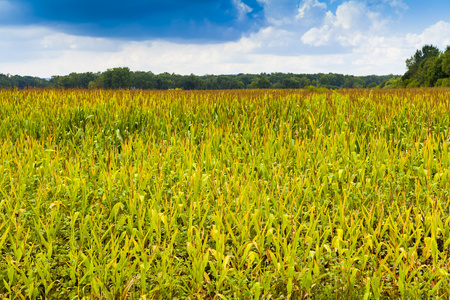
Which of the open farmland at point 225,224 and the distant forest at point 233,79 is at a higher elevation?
the distant forest at point 233,79

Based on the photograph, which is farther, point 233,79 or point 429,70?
point 233,79

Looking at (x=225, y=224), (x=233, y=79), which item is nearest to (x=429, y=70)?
(x=233, y=79)

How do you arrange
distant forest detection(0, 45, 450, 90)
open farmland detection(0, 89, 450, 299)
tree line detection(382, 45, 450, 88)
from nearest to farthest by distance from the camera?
open farmland detection(0, 89, 450, 299), distant forest detection(0, 45, 450, 90), tree line detection(382, 45, 450, 88)

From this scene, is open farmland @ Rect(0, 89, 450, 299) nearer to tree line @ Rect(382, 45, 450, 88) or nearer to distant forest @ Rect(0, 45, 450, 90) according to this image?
distant forest @ Rect(0, 45, 450, 90)

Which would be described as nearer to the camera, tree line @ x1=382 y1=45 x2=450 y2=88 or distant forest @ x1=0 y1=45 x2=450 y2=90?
distant forest @ x1=0 y1=45 x2=450 y2=90

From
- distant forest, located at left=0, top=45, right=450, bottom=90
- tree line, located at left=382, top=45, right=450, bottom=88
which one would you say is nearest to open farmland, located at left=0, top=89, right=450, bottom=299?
distant forest, located at left=0, top=45, right=450, bottom=90

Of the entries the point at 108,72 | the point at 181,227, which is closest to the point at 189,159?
the point at 181,227

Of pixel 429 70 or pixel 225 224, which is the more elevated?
pixel 429 70

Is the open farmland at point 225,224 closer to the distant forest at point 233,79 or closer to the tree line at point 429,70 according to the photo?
the distant forest at point 233,79

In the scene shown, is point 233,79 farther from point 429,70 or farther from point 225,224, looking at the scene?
point 225,224

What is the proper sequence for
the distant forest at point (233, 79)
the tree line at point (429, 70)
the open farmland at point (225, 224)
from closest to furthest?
the open farmland at point (225, 224) → the distant forest at point (233, 79) → the tree line at point (429, 70)

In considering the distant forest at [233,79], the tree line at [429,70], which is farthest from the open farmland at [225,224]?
the tree line at [429,70]

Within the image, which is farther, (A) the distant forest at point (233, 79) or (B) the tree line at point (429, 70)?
(B) the tree line at point (429, 70)

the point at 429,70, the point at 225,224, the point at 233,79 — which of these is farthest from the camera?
the point at 233,79
